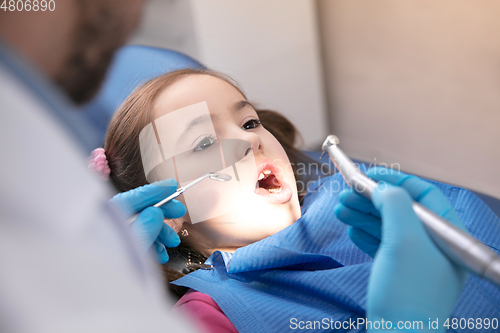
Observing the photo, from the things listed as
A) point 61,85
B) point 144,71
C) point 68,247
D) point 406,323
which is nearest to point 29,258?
point 68,247

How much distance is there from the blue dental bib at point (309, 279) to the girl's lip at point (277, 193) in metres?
0.07

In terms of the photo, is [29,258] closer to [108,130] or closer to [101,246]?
[101,246]

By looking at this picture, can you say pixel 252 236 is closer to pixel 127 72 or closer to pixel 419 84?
pixel 127 72

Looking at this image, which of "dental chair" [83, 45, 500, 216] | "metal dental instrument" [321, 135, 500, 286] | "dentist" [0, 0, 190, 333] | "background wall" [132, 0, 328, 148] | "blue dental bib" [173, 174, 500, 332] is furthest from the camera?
"background wall" [132, 0, 328, 148]

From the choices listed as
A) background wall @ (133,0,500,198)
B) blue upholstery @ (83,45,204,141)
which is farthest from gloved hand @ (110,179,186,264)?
background wall @ (133,0,500,198)

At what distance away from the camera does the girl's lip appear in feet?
2.89

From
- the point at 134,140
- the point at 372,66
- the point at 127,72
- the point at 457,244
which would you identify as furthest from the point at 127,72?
the point at 457,244

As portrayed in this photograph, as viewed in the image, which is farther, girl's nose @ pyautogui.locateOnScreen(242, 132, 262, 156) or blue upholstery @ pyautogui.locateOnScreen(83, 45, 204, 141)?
blue upholstery @ pyautogui.locateOnScreen(83, 45, 204, 141)

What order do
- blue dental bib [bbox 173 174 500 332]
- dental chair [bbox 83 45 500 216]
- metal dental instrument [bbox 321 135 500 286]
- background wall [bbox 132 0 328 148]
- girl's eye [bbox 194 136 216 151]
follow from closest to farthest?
metal dental instrument [bbox 321 135 500 286] < blue dental bib [bbox 173 174 500 332] < girl's eye [bbox 194 136 216 151] < dental chair [bbox 83 45 500 216] < background wall [bbox 132 0 328 148]

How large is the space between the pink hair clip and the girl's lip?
405 mm

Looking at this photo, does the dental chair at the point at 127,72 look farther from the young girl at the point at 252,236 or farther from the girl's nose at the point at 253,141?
the girl's nose at the point at 253,141

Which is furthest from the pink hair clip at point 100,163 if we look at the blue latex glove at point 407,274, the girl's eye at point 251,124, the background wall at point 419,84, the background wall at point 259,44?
the background wall at point 419,84

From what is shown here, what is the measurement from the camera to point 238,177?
884 millimetres

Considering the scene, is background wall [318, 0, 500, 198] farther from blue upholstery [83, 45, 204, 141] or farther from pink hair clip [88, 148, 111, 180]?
pink hair clip [88, 148, 111, 180]
